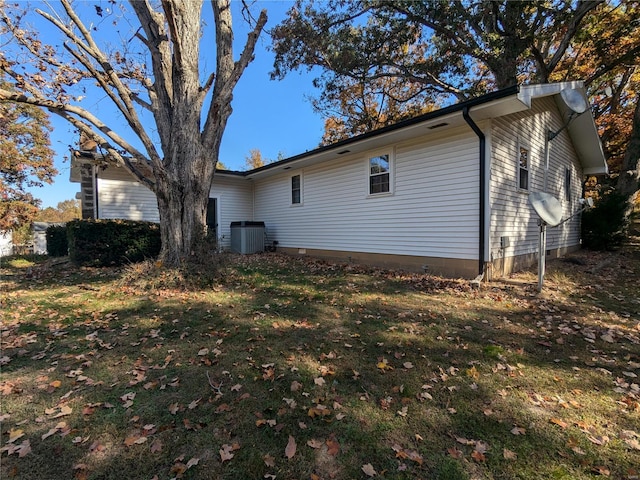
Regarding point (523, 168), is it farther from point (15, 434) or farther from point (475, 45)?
point (15, 434)

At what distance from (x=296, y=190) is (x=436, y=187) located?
18.9 ft

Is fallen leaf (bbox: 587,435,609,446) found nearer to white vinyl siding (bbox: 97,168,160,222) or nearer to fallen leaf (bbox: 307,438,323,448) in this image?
fallen leaf (bbox: 307,438,323,448)

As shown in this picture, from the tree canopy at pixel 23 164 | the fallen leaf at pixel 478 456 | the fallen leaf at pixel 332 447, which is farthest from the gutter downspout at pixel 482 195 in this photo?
the tree canopy at pixel 23 164

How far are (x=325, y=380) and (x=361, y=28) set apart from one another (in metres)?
14.1

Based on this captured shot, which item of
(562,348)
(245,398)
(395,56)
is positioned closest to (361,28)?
(395,56)

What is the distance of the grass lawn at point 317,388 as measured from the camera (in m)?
2.02

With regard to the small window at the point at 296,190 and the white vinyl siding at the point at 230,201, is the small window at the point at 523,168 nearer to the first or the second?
the small window at the point at 296,190

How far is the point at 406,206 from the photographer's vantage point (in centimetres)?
832

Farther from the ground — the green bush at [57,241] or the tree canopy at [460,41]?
the tree canopy at [460,41]

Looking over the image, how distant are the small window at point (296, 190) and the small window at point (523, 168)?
6.95 m

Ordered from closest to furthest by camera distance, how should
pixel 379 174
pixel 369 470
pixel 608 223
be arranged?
1. pixel 369 470
2. pixel 379 174
3. pixel 608 223

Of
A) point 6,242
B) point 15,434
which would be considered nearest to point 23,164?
point 6,242

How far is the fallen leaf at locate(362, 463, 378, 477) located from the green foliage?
46.1 ft

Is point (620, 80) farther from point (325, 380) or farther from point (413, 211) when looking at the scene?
point (325, 380)
